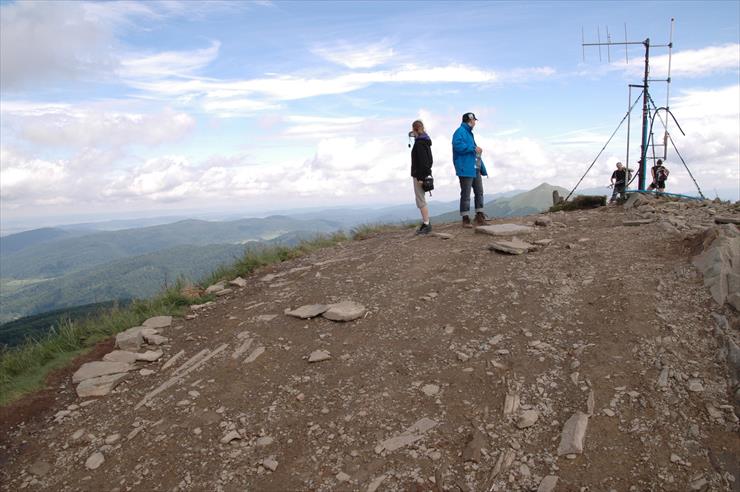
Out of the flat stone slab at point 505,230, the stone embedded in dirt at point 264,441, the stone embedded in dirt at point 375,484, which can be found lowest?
the stone embedded in dirt at point 375,484

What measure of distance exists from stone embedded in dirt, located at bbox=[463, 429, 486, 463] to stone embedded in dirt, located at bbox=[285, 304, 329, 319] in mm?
3618

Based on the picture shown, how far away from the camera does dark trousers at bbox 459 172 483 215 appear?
10.5 metres

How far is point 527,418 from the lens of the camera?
14.6ft

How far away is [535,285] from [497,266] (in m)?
1.09

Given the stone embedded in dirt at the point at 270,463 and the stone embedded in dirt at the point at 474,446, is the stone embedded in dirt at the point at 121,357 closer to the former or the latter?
the stone embedded in dirt at the point at 270,463

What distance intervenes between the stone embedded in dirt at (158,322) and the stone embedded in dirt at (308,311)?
2436 millimetres

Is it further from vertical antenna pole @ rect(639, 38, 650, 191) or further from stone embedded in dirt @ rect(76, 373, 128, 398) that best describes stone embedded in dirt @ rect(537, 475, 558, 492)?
vertical antenna pole @ rect(639, 38, 650, 191)

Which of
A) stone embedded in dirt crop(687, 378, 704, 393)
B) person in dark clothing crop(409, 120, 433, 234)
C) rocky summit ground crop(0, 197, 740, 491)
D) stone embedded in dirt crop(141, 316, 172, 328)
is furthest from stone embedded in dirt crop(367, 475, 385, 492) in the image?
person in dark clothing crop(409, 120, 433, 234)

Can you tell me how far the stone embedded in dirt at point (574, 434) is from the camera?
405cm

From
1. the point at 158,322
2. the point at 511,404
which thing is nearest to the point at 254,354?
the point at 158,322

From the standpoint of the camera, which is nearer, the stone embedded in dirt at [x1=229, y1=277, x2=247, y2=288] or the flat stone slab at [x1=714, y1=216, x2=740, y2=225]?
the flat stone slab at [x1=714, y1=216, x2=740, y2=225]

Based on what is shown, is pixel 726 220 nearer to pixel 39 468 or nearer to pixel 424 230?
pixel 424 230

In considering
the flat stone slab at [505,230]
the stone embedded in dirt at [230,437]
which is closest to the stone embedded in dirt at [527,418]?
the stone embedded in dirt at [230,437]

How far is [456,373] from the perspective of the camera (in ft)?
17.4
